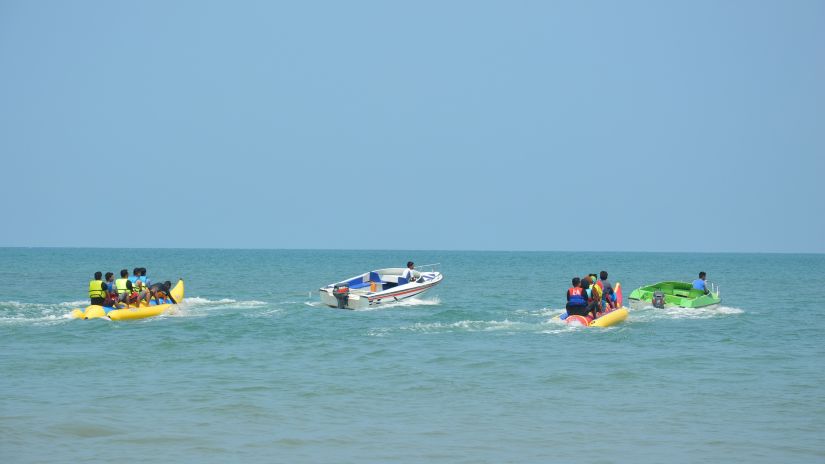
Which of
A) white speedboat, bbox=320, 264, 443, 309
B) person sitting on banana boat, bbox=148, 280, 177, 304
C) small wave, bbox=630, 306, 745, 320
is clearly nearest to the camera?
small wave, bbox=630, 306, 745, 320

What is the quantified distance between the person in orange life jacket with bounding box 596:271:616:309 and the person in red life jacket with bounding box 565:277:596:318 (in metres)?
1.09

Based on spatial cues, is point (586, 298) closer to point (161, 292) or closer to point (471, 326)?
point (471, 326)

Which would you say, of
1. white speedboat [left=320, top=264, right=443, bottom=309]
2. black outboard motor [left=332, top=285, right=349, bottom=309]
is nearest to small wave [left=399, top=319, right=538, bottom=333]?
black outboard motor [left=332, top=285, right=349, bottom=309]

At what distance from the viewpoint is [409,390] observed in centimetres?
1606

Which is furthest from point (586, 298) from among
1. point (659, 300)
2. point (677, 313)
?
point (659, 300)

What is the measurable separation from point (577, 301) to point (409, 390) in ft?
32.6

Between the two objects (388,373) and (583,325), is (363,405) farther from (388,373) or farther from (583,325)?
(583,325)

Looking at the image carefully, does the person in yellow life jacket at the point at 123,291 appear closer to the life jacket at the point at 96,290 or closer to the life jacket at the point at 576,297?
the life jacket at the point at 96,290

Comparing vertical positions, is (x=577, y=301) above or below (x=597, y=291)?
below

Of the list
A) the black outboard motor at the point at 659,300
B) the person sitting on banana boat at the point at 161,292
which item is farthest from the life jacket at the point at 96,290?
the black outboard motor at the point at 659,300

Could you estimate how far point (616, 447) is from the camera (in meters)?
12.1

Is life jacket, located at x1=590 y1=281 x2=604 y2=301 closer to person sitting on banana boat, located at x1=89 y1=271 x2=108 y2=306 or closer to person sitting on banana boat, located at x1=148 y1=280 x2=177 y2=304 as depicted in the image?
person sitting on banana boat, located at x1=148 y1=280 x2=177 y2=304

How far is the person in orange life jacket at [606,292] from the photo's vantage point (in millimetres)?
25927

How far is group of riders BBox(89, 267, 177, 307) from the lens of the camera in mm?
27078
